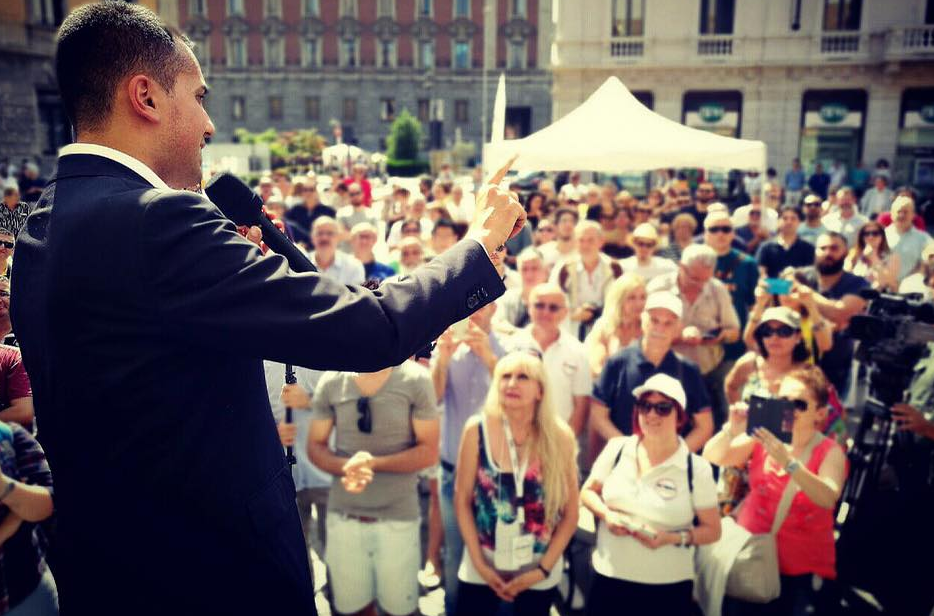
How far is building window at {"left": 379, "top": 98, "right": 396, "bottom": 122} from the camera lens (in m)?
54.9

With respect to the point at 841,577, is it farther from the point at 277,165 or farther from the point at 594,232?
the point at 277,165

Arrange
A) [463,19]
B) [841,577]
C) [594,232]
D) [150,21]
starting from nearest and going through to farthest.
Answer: [150,21] < [841,577] < [594,232] < [463,19]

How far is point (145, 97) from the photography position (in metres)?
1.38

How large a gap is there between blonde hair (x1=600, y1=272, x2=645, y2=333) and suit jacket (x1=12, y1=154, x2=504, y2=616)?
164 inches

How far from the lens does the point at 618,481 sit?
153 inches

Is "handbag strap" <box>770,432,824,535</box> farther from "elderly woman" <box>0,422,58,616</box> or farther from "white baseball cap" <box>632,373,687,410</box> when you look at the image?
"elderly woman" <box>0,422,58,616</box>

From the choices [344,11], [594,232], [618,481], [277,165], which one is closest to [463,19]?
[344,11]

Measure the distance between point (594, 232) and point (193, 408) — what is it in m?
5.87

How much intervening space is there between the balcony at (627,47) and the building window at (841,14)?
5.81m

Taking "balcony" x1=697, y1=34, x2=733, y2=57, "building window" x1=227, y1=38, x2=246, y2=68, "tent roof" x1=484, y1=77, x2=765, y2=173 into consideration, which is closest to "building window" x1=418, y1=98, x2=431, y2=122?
→ "building window" x1=227, y1=38, x2=246, y2=68

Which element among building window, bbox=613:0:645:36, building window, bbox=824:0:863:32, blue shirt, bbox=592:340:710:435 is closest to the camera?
blue shirt, bbox=592:340:710:435

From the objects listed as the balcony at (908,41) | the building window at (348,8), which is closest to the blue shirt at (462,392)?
the balcony at (908,41)

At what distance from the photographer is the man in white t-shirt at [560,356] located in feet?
16.5

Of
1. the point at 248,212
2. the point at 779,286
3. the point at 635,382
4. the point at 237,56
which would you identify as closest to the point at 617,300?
the point at 635,382
